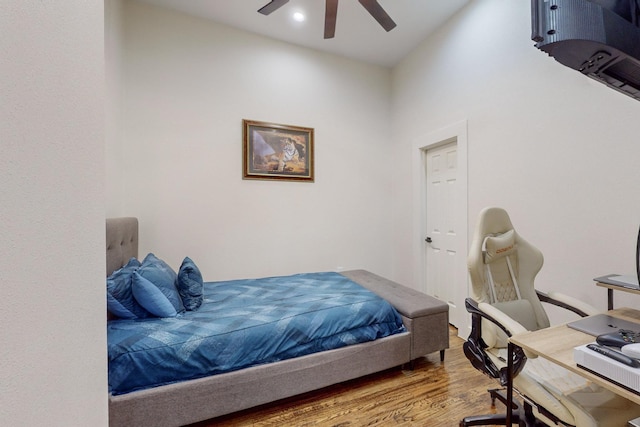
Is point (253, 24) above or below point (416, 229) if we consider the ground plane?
above

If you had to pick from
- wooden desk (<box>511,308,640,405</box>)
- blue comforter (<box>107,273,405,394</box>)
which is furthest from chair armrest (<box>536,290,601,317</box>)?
blue comforter (<box>107,273,405,394</box>)

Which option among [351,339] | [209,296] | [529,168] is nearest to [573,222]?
[529,168]

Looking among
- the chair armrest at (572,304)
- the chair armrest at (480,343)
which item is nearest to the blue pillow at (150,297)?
the chair armrest at (480,343)

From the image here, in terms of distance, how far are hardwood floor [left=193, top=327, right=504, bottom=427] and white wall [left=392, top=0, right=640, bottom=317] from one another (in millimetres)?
996

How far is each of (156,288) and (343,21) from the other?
3.13m

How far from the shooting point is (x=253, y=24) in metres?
2.99

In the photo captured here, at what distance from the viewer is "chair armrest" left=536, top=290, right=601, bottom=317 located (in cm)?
145

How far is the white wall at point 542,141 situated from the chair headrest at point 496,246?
582 mm

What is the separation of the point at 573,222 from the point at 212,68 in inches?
142

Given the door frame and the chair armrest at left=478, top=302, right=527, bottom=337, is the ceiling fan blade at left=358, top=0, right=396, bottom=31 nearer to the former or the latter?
the door frame

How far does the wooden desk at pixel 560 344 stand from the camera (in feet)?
2.86

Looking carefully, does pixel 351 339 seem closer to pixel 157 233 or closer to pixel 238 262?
pixel 238 262

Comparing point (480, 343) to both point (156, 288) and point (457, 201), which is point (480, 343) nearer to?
point (457, 201)

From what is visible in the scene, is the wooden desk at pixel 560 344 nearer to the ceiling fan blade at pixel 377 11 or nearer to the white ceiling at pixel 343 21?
the ceiling fan blade at pixel 377 11
